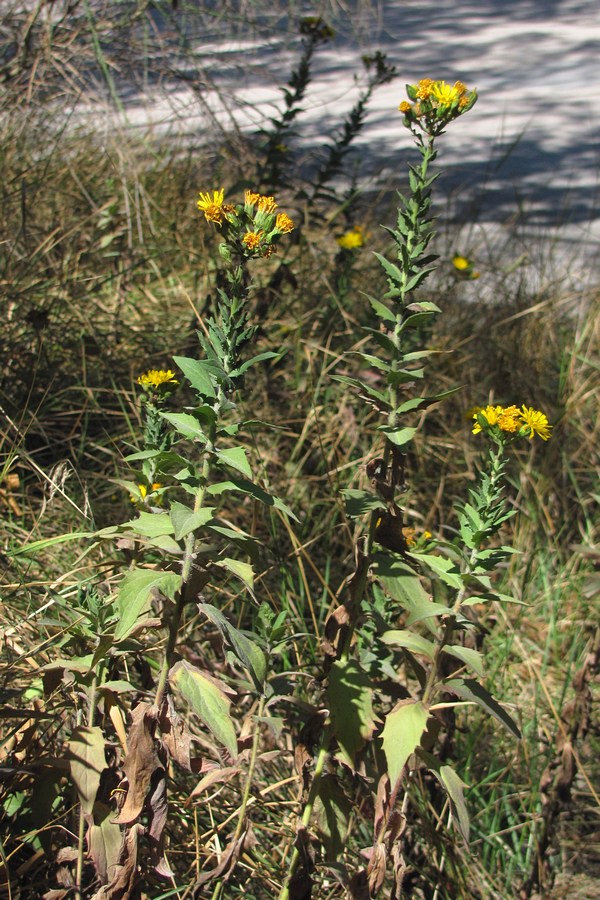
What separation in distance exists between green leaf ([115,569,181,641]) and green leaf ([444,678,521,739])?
0.47 metres

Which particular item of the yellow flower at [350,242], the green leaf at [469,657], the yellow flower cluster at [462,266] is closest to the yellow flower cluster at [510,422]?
the green leaf at [469,657]

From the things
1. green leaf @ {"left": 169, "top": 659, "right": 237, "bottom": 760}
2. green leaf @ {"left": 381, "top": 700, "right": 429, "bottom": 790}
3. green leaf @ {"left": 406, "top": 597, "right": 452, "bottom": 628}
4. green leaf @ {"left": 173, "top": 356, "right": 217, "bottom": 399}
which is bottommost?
green leaf @ {"left": 381, "top": 700, "right": 429, "bottom": 790}

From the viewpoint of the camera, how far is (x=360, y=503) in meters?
1.56

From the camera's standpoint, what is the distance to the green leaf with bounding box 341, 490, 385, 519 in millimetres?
1539

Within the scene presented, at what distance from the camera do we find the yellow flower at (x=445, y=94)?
62.0 inches

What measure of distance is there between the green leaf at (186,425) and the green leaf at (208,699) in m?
0.35

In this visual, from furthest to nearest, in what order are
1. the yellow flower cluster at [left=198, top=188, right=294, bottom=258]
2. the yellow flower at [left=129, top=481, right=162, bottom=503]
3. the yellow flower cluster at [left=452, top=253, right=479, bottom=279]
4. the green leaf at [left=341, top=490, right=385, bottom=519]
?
1. the yellow flower cluster at [left=452, top=253, right=479, bottom=279]
2. the yellow flower at [left=129, top=481, right=162, bottom=503]
3. the green leaf at [left=341, top=490, right=385, bottom=519]
4. the yellow flower cluster at [left=198, top=188, right=294, bottom=258]

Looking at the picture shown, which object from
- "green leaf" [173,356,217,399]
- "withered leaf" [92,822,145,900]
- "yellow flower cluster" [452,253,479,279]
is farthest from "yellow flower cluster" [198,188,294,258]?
"yellow flower cluster" [452,253,479,279]

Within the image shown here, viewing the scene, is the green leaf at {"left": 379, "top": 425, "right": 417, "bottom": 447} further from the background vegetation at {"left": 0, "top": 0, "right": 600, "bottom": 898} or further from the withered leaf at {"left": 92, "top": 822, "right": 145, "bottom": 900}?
the withered leaf at {"left": 92, "top": 822, "right": 145, "bottom": 900}

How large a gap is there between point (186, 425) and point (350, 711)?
53 centimetres

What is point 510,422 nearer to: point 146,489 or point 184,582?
point 184,582

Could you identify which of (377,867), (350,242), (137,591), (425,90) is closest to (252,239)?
(425,90)

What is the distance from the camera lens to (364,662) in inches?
70.2

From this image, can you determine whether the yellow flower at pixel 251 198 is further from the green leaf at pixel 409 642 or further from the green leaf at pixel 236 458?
the green leaf at pixel 409 642
